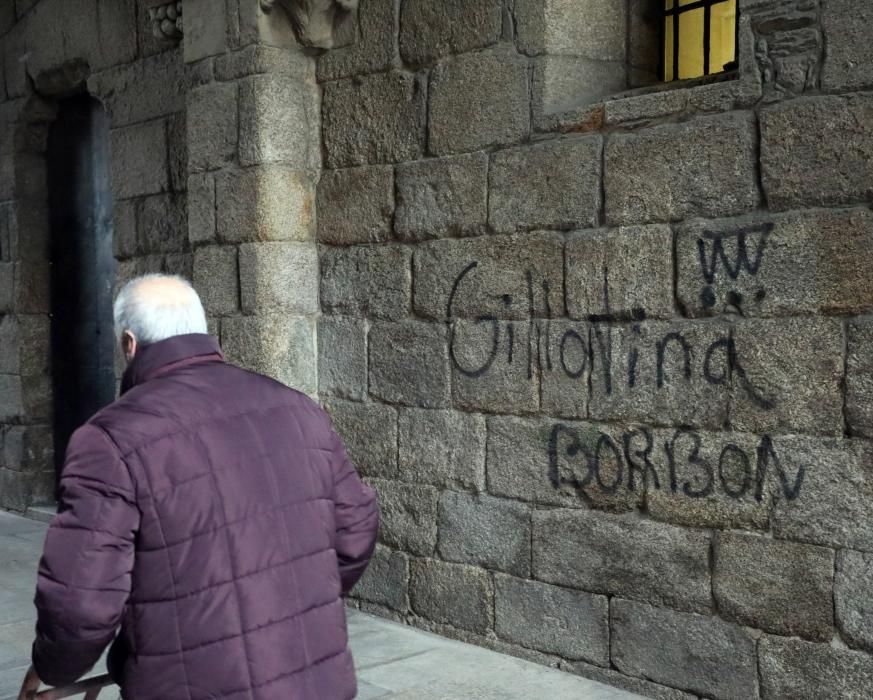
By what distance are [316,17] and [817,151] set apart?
259cm

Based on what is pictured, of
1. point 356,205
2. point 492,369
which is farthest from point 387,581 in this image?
point 356,205

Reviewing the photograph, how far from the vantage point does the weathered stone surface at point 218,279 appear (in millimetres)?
5566

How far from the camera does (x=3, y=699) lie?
4.27 metres

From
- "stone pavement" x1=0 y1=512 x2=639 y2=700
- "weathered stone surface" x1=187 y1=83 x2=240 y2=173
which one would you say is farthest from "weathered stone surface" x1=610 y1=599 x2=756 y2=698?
"weathered stone surface" x1=187 y1=83 x2=240 y2=173

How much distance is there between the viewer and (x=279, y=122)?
545 cm

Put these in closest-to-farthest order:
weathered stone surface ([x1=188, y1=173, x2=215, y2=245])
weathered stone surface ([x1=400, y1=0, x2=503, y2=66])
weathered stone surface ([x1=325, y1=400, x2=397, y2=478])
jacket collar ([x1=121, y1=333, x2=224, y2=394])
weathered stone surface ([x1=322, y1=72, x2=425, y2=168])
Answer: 1. jacket collar ([x1=121, y1=333, x2=224, y2=394])
2. weathered stone surface ([x1=400, y1=0, x2=503, y2=66])
3. weathered stone surface ([x1=322, y1=72, x2=425, y2=168])
4. weathered stone surface ([x1=325, y1=400, x2=397, y2=478])
5. weathered stone surface ([x1=188, y1=173, x2=215, y2=245])

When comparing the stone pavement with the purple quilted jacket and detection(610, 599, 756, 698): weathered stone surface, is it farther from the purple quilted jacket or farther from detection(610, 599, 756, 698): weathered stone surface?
the purple quilted jacket

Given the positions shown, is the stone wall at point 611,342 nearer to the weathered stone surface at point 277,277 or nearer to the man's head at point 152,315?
the weathered stone surface at point 277,277

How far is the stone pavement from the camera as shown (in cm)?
427

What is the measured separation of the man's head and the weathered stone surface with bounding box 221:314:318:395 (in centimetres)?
277

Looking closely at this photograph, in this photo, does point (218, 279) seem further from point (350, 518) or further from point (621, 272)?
point (350, 518)

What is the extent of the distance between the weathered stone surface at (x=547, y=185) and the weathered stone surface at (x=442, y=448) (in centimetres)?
84

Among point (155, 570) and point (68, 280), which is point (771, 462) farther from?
point (68, 280)

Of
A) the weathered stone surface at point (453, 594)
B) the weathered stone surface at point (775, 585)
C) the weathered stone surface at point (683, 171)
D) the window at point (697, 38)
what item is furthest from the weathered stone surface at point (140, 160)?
the weathered stone surface at point (775, 585)
